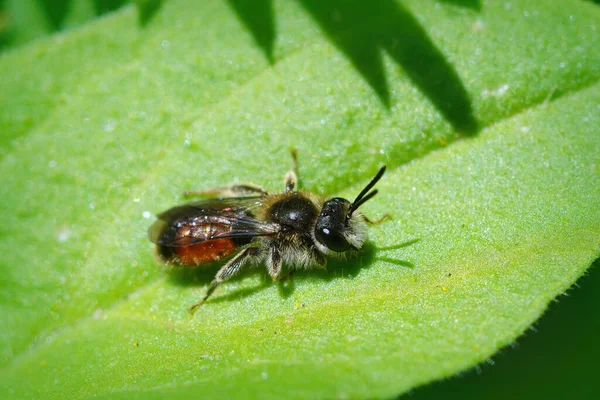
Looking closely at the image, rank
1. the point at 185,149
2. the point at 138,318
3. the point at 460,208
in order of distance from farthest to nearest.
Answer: the point at 185,149, the point at 138,318, the point at 460,208

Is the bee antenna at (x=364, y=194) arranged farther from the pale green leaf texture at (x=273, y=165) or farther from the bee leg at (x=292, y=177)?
the bee leg at (x=292, y=177)

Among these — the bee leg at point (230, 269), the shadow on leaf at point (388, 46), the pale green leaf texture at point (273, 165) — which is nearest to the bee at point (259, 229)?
the bee leg at point (230, 269)

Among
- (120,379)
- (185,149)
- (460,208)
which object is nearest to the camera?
(120,379)

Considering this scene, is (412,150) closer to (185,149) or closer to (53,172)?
(185,149)

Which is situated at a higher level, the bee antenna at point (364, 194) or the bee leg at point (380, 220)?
the bee antenna at point (364, 194)

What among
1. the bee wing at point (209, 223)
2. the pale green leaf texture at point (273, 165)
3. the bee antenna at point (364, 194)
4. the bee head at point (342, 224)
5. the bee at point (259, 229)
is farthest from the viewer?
the bee wing at point (209, 223)

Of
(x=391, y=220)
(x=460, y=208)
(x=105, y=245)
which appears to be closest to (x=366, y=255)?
(x=391, y=220)

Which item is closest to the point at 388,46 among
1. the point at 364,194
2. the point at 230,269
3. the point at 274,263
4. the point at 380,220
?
the point at 364,194
